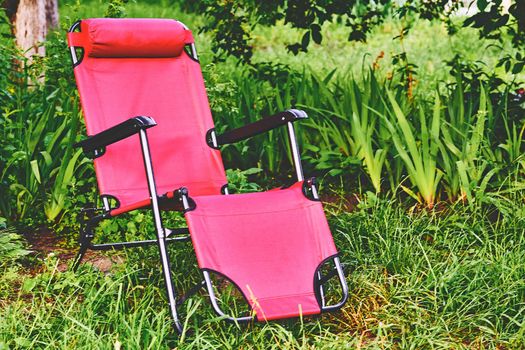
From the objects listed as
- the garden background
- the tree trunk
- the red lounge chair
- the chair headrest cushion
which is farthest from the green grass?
the tree trunk

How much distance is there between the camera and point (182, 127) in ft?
11.6

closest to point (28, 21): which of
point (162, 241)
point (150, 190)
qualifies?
point (150, 190)

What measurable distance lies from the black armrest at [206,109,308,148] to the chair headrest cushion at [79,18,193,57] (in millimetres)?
473

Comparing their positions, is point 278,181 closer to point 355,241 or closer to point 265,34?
point 355,241

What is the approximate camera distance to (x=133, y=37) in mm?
3434

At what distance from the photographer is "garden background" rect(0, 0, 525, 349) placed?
2.72 m

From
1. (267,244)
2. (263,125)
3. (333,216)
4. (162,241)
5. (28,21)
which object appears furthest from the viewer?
(28,21)

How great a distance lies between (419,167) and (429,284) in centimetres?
99

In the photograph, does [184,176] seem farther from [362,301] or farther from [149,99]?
[362,301]

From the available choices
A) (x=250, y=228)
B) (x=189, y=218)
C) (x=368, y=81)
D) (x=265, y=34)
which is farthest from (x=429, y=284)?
(x=265, y=34)

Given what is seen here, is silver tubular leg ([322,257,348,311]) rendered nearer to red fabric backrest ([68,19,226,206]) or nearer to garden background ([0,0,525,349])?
garden background ([0,0,525,349])

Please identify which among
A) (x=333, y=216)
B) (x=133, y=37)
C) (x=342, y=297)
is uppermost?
(x=133, y=37)

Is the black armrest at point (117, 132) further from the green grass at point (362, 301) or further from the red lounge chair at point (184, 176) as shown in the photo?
the green grass at point (362, 301)

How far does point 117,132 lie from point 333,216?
1.27m
